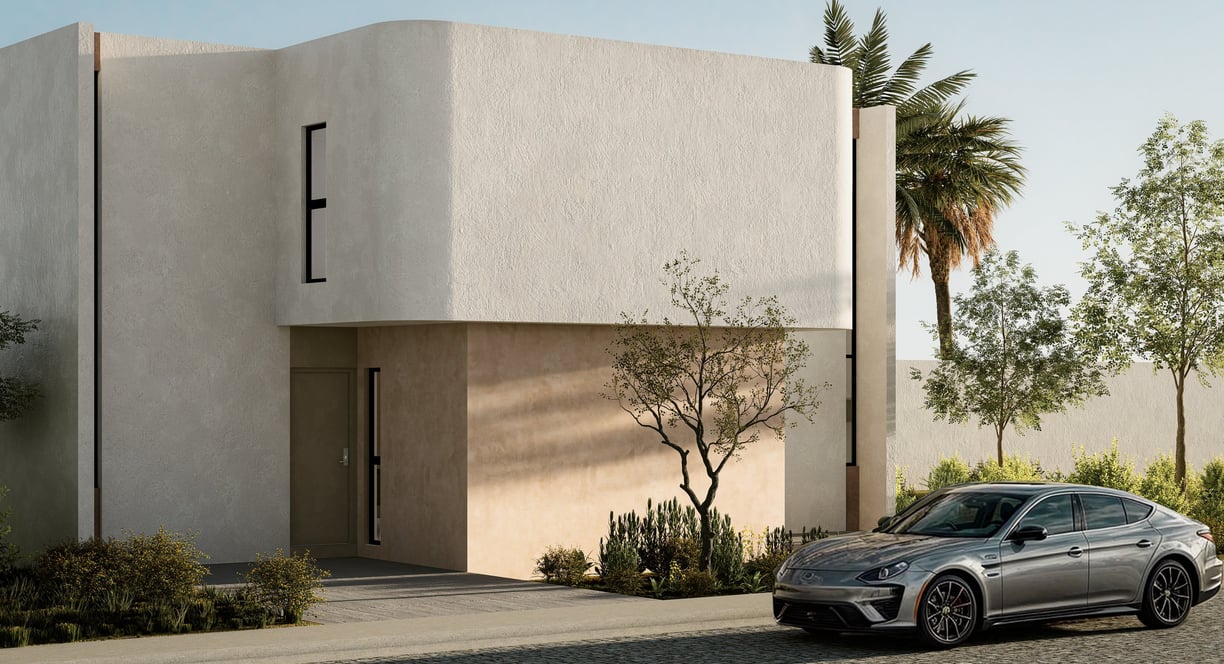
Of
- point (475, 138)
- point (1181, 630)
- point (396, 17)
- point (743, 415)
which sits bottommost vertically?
point (1181, 630)

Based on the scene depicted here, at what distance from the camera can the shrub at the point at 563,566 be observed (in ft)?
60.1

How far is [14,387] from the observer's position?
731 inches

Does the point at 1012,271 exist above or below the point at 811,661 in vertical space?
above

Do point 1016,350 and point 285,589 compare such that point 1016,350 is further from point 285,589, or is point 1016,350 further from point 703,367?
point 285,589

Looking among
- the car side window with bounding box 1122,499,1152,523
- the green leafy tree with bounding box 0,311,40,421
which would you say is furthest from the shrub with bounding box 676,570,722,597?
the green leafy tree with bounding box 0,311,40,421

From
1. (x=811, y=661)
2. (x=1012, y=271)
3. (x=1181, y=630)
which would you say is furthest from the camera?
(x=1012, y=271)

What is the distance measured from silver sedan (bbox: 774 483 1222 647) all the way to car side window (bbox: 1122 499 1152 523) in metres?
0.01

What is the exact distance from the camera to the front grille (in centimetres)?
1305

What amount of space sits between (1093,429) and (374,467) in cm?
1928

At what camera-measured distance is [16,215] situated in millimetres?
19672

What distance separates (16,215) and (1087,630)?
13809mm

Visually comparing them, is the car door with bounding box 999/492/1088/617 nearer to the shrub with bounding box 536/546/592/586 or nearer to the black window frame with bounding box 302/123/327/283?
the shrub with bounding box 536/546/592/586

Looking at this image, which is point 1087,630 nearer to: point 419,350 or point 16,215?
point 419,350

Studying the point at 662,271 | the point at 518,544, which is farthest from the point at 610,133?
the point at 518,544
